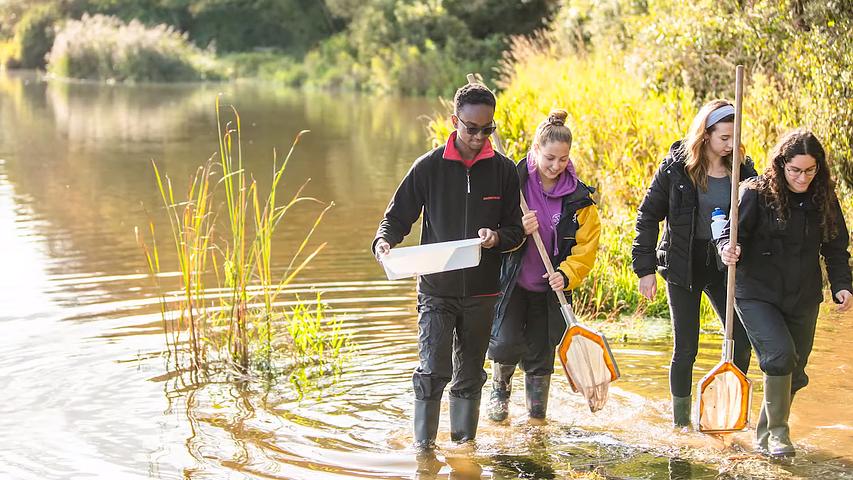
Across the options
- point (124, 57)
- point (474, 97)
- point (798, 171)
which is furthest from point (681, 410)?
point (124, 57)

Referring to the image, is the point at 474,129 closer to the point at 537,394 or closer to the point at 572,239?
the point at 572,239

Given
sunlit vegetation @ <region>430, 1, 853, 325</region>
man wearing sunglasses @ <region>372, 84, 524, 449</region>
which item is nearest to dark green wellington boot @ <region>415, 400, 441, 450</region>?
man wearing sunglasses @ <region>372, 84, 524, 449</region>

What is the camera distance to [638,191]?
10031mm

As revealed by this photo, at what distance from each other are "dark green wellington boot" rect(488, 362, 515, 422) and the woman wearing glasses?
1315mm

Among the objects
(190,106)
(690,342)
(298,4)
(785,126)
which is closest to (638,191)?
(785,126)

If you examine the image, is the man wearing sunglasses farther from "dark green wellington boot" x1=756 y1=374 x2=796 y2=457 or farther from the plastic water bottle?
"dark green wellington boot" x1=756 y1=374 x2=796 y2=457

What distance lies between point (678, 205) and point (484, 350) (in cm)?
111

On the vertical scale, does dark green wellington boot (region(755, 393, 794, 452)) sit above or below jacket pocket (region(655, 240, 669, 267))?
below

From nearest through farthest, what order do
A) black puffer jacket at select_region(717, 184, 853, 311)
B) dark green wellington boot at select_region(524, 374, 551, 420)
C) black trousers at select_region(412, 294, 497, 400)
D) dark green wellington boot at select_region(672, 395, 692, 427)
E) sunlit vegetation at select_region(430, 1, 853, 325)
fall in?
black puffer jacket at select_region(717, 184, 853, 311) → black trousers at select_region(412, 294, 497, 400) → dark green wellington boot at select_region(672, 395, 692, 427) → dark green wellington boot at select_region(524, 374, 551, 420) → sunlit vegetation at select_region(430, 1, 853, 325)

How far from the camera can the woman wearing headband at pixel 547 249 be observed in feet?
17.8

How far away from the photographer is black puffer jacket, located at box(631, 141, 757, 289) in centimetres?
532

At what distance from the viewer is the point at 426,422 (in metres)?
5.42

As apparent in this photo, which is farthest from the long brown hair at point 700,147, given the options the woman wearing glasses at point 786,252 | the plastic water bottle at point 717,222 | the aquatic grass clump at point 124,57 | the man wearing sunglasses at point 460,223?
the aquatic grass clump at point 124,57

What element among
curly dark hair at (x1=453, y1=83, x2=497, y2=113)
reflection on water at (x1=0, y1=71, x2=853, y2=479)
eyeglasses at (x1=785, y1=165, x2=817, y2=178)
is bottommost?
reflection on water at (x1=0, y1=71, x2=853, y2=479)
